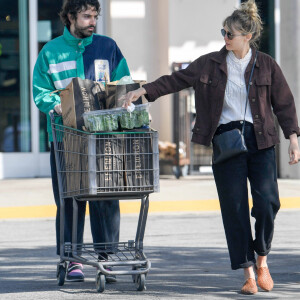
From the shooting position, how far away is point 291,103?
21.5ft

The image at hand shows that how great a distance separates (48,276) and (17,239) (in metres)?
2.67

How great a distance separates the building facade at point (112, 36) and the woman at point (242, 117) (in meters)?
11.6

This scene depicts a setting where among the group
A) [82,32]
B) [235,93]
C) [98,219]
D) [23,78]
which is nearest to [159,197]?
[23,78]

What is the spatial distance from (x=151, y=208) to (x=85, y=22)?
621 centimetres

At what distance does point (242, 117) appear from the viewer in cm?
642

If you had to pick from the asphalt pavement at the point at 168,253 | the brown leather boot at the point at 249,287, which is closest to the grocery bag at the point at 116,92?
the asphalt pavement at the point at 168,253

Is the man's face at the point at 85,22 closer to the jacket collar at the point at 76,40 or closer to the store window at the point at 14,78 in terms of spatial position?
the jacket collar at the point at 76,40

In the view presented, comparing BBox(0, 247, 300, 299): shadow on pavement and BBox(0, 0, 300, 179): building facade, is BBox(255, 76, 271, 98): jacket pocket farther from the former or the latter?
BBox(0, 0, 300, 179): building facade

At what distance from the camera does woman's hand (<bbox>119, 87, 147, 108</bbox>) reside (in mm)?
6297

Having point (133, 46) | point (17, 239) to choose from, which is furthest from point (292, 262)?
point (133, 46)

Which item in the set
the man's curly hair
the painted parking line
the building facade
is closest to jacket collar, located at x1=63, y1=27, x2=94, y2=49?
the man's curly hair

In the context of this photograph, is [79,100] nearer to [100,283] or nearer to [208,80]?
[208,80]

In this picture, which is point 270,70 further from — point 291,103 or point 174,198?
point 174,198

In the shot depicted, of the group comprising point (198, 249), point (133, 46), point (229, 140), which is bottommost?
point (198, 249)
